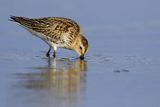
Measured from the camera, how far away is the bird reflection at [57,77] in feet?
34.3

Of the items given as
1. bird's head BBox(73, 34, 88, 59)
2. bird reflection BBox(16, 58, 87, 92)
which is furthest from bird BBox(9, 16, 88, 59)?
bird reflection BBox(16, 58, 87, 92)

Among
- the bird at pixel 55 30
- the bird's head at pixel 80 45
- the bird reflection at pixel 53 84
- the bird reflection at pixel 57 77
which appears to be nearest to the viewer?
the bird reflection at pixel 53 84

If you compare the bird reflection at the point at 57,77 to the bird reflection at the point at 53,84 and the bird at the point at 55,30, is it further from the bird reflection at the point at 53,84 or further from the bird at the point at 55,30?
the bird at the point at 55,30

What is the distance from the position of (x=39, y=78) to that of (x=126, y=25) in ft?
20.7

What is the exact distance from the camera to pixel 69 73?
12.0 meters

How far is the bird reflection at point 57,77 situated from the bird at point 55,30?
1.92 meters

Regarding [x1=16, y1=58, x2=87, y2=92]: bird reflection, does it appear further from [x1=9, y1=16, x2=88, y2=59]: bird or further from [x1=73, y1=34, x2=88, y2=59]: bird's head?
[x1=9, y1=16, x2=88, y2=59]: bird

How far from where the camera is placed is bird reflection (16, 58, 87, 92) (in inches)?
411

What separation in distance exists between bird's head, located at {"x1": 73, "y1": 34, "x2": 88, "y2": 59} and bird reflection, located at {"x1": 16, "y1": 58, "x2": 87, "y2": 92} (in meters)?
1.39

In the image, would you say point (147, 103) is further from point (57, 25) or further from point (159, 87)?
point (57, 25)

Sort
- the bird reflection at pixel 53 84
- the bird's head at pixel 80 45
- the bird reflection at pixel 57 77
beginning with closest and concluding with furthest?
the bird reflection at pixel 53 84, the bird reflection at pixel 57 77, the bird's head at pixel 80 45

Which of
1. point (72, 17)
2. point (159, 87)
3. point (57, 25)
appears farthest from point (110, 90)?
point (72, 17)

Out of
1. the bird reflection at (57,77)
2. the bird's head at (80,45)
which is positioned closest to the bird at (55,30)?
the bird's head at (80,45)

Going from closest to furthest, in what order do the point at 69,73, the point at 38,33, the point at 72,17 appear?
the point at 69,73, the point at 38,33, the point at 72,17
